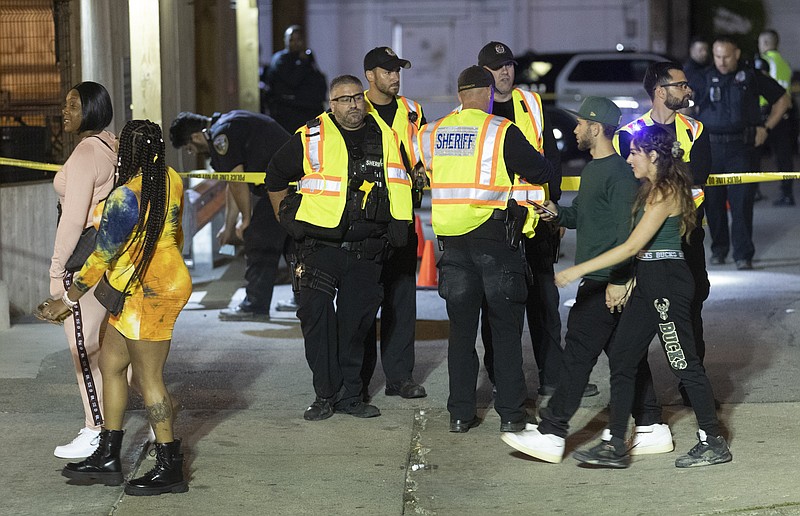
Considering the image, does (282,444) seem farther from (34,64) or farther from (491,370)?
(34,64)

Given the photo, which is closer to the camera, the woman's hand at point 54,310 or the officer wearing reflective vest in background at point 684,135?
the woman's hand at point 54,310

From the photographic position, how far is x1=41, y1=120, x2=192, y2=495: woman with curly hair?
541 centimetres

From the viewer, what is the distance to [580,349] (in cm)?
605

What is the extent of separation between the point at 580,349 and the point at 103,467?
2.24 meters

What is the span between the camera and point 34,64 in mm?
10242

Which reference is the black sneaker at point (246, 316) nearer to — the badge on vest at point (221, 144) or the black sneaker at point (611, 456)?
the badge on vest at point (221, 144)

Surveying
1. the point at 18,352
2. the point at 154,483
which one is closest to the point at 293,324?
the point at 18,352

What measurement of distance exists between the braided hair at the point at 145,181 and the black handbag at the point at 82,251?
332 millimetres

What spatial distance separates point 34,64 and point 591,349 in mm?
5993

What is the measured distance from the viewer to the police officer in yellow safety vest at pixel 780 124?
15297mm

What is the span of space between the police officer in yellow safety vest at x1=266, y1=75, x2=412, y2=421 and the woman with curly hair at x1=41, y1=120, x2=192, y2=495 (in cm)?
110

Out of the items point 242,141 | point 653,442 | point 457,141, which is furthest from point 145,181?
point 242,141

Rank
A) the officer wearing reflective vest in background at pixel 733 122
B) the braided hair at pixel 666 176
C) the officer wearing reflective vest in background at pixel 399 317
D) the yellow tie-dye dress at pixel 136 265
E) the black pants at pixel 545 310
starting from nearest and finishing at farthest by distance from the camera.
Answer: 1. the yellow tie-dye dress at pixel 136 265
2. the braided hair at pixel 666 176
3. the officer wearing reflective vest in background at pixel 399 317
4. the black pants at pixel 545 310
5. the officer wearing reflective vest in background at pixel 733 122

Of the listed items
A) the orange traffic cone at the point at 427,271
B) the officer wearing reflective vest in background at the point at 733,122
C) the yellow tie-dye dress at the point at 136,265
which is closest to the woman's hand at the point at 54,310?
the yellow tie-dye dress at the point at 136,265
